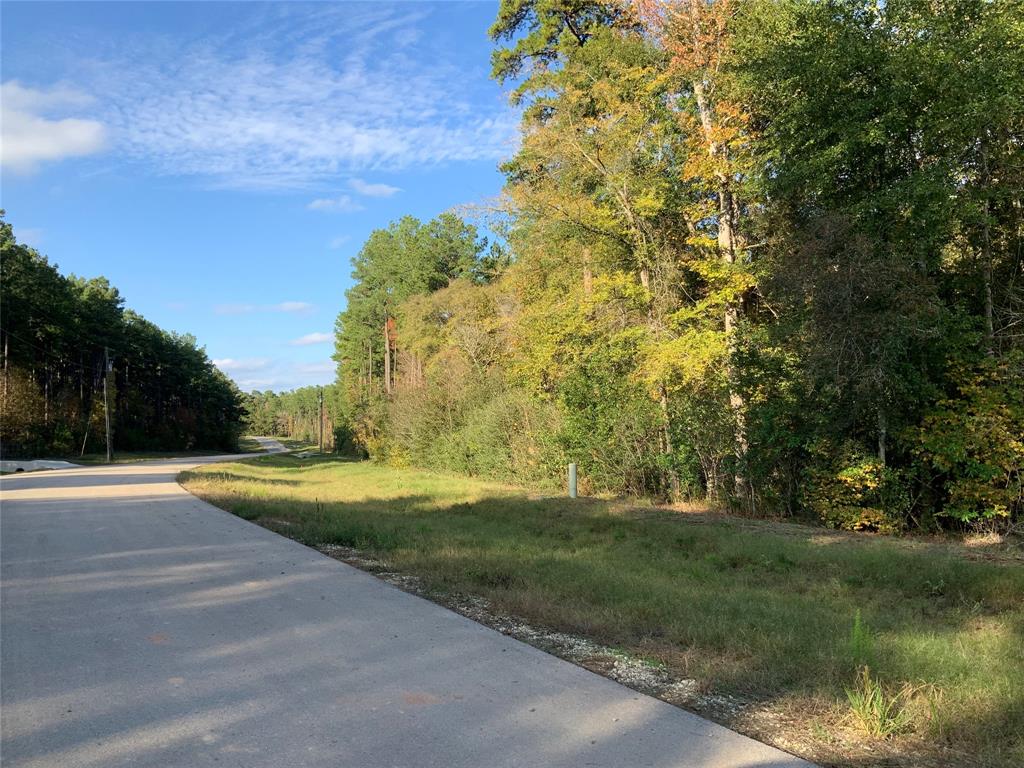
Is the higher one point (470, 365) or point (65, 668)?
point (470, 365)

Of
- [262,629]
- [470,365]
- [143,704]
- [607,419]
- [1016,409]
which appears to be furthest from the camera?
[470,365]

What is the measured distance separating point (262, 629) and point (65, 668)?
146cm

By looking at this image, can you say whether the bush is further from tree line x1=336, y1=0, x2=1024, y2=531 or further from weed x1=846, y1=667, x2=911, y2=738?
weed x1=846, y1=667, x2=911, y2=738

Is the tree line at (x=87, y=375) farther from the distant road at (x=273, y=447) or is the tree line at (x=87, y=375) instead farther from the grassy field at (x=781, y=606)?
the grassy field at (x=781, y=606)

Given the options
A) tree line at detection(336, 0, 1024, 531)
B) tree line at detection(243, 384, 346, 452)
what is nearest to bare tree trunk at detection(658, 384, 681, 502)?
tree line at detection(336, 0, 1024, 531)

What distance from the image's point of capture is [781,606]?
669 cm

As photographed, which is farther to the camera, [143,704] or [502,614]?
[502,614]

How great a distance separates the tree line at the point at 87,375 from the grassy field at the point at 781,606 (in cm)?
4494

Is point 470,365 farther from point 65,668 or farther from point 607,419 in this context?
point 65,668

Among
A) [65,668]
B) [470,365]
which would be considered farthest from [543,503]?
[470,365]

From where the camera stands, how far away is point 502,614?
6.45 meters

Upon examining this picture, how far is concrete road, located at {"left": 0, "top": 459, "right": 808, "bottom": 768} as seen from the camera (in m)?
3.50

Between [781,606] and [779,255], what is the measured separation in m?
9.32

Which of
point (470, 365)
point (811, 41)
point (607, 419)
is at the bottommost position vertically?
point (607, 419)
